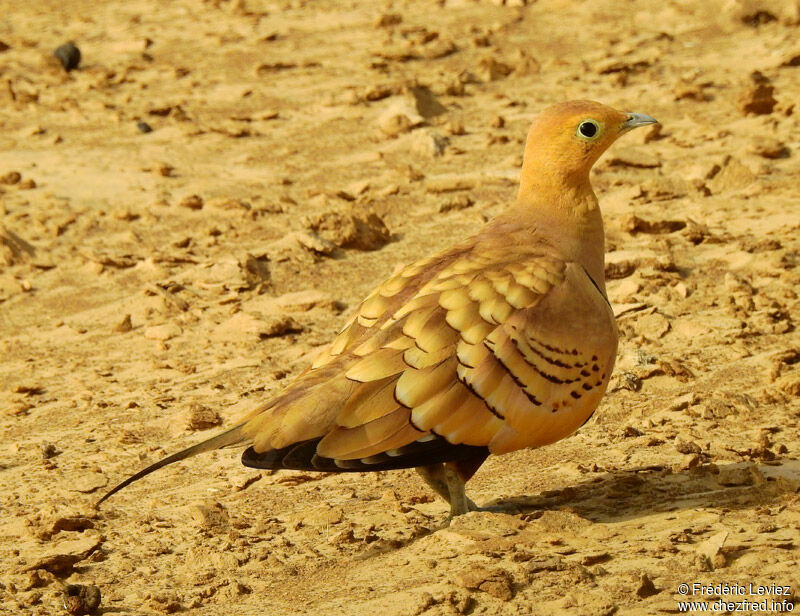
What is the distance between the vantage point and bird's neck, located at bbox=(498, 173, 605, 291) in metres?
4.69

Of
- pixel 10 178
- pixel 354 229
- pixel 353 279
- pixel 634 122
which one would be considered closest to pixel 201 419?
pixel 353 279

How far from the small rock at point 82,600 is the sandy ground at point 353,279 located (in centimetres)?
10

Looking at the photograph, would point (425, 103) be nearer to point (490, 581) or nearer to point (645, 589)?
point (490, 581)

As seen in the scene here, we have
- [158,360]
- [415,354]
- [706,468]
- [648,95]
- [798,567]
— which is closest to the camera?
[798,567]

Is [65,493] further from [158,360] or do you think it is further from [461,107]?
[461,107]

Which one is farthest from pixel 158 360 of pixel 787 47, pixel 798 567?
pixel 787 47

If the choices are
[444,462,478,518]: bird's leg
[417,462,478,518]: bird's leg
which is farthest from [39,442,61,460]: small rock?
[444,462,478,518]: bird's leg

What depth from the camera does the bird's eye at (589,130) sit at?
4.78 meters

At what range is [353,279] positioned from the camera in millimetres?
6887

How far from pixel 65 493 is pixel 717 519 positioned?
2.57m

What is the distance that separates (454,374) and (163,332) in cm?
276

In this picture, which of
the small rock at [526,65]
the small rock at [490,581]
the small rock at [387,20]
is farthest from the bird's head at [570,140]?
the small rock at [387,20]

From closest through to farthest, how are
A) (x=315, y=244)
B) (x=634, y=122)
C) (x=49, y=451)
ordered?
(x=634, y=122)
(x=49, y=451)
(x=315, y=244)

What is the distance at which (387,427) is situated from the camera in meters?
4.04
